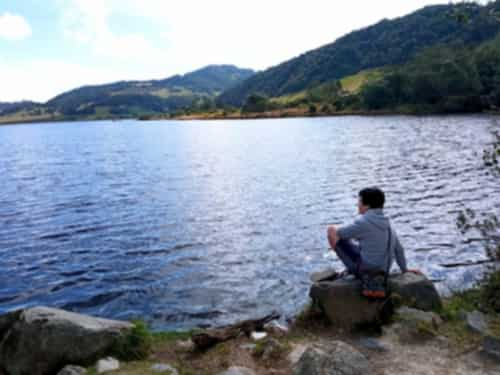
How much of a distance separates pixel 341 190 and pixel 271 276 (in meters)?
17.1

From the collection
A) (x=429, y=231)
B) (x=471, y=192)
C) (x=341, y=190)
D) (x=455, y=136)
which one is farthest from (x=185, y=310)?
(x=455, y=136)

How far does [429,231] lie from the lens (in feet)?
A: 71.1

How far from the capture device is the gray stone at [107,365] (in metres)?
8.61

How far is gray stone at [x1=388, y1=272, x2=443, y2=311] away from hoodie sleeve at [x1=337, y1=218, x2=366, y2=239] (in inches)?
70.1

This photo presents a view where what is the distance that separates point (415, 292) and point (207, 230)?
1402 cm

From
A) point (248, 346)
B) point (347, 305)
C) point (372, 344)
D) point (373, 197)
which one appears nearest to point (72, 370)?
point (248, 346)

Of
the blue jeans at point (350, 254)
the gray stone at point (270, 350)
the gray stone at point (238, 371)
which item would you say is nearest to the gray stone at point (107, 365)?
the gray stone at point (238, 371)

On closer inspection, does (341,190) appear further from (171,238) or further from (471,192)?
(171,238)

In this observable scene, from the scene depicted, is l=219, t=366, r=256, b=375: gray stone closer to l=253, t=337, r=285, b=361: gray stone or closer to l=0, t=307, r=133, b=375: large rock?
l=253, t=337, r=285, b=361: gray stone

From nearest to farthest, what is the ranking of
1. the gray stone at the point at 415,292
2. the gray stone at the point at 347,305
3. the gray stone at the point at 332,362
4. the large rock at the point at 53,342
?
1. the gray stone at the point at 332,362
2. the large rock at the point at 53,342
3. the gray stone at the point at 347,305
4. the gray stone at the point at 415,292

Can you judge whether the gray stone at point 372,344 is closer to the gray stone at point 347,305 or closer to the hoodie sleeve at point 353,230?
the gray stone at point 347,305

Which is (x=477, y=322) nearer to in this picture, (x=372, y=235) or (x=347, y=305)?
(x=347, y=305)

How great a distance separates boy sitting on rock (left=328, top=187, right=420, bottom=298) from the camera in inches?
379

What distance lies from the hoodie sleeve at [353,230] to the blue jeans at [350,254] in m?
0.47
